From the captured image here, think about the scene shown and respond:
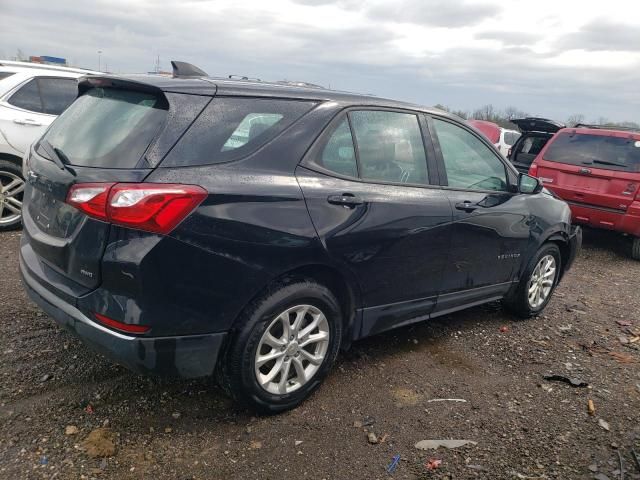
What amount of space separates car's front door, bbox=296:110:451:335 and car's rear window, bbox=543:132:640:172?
498 centimetres

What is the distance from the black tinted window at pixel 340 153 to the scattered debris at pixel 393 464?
5.05 feet

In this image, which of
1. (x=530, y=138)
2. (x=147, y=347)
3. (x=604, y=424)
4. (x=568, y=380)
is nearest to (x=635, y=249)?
(x=530, y=138)

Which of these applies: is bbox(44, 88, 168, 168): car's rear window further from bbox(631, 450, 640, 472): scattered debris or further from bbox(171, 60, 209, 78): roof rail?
bbox(631, 450, 640, 472): scattered debris

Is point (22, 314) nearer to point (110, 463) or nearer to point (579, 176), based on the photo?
point (110, 463)

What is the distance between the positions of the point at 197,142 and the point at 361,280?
4.06 feet

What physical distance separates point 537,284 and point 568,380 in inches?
49.4

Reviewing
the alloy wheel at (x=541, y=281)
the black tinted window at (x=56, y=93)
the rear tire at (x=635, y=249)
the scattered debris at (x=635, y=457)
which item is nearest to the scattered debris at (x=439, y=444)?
the scattered debris at (x=635, y=457)

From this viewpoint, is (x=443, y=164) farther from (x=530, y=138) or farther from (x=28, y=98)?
(x=530, y=138)

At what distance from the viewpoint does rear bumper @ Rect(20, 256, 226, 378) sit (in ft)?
8.02

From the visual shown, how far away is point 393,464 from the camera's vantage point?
8.83 ft

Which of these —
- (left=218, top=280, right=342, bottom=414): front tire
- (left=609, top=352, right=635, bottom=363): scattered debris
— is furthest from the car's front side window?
(left=609, top=352, right=635, bottom=363): scattered debris

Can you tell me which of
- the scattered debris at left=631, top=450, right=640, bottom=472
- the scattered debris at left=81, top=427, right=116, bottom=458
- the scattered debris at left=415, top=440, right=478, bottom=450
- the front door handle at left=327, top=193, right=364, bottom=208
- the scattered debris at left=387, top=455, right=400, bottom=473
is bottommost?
the scattered debris at left=81, top=427, right=116, bottom=458

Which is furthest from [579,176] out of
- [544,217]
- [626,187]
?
[544,217]

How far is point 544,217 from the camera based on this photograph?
4.59m
